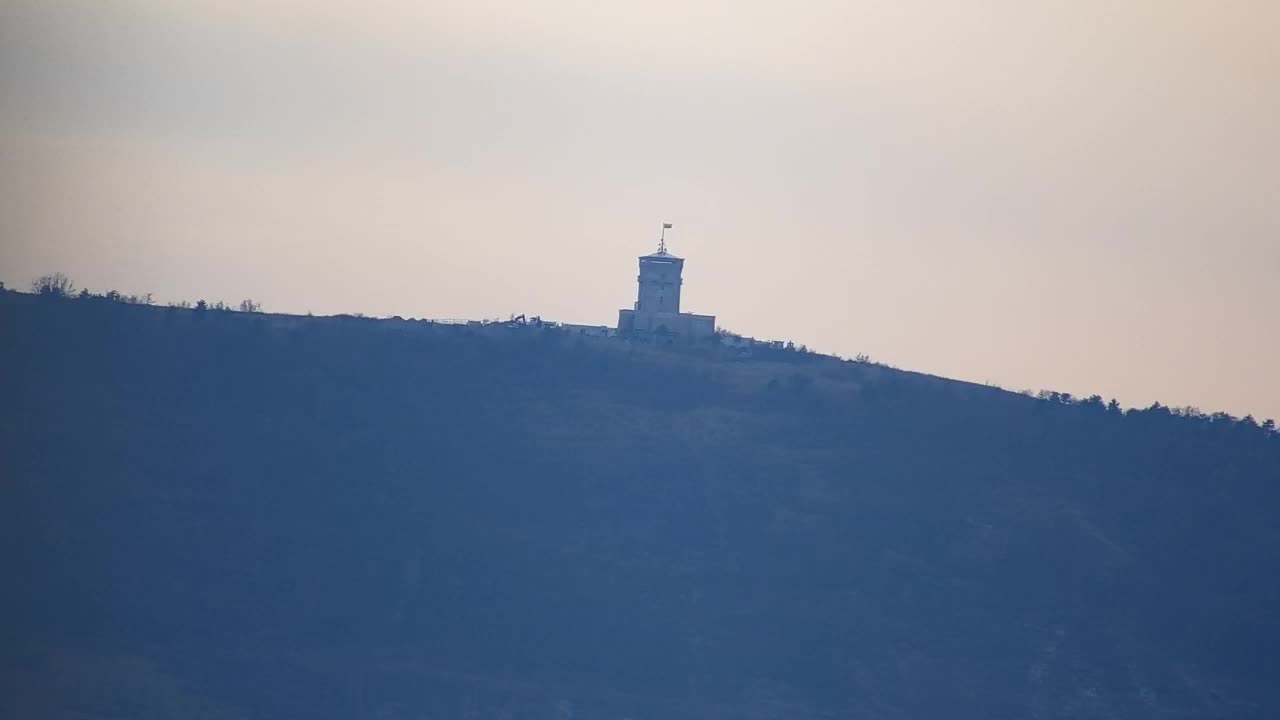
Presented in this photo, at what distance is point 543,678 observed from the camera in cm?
9488

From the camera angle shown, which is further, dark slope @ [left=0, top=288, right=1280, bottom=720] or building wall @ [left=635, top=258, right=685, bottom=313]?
building wall @ [left=635, top=258, right=685, bottom=313]

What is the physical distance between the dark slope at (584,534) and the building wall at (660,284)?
9.35 feet

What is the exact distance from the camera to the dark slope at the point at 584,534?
94.2 metres

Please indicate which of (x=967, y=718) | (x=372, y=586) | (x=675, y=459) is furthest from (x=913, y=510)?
(x=372, y=586)

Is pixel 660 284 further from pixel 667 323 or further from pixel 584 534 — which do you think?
pixel 584 534

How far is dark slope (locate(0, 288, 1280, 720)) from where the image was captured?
94188 millimetres

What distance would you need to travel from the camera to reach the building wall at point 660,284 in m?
112

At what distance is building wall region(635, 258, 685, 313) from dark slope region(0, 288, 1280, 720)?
2849 mm

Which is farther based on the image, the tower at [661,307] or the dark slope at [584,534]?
the tower at [661,307]

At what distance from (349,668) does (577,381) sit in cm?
2756

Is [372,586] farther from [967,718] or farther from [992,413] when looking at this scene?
[992,413]

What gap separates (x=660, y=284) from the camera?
114 m

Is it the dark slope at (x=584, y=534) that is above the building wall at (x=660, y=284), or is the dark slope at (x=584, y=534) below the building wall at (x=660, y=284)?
below

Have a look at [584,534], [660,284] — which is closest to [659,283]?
[660,284]
